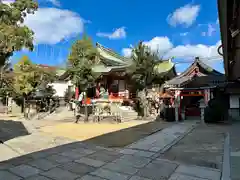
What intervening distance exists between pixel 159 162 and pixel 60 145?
3.57m

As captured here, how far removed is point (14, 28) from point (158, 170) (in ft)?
20.4

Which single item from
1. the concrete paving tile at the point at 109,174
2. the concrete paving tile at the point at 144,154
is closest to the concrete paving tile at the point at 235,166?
the concrete paving tile at the point at 144,154

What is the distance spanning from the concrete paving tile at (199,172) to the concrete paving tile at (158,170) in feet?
0.64

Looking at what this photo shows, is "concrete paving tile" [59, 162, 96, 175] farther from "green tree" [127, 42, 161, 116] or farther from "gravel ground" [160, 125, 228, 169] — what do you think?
"green tree" [127, 42, 161, 116]

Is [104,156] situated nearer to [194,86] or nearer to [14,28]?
[14,28]

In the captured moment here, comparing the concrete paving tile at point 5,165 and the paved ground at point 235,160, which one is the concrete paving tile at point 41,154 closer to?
the concrete paving tile at point 5,165

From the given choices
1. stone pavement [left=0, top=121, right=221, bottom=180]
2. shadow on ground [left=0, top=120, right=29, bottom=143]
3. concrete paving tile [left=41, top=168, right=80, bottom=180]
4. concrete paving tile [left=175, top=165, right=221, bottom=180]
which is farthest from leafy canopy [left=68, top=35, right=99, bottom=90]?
concrete paving tile [left=175, top=165, right=221, bottom=180]

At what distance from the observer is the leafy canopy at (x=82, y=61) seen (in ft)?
46.2

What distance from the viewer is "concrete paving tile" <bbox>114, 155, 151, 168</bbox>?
197 inches

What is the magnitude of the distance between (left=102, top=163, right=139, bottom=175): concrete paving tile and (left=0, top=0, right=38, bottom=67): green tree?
4843mm

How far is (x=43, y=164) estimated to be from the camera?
16.1ft

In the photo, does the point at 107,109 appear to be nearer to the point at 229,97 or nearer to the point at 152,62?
the point at 152,62

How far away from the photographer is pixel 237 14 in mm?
2518

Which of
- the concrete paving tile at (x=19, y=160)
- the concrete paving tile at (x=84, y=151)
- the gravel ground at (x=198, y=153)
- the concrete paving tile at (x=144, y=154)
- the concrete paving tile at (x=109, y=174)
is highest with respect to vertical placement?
the concrete paving tile at (x=19, y=160)
